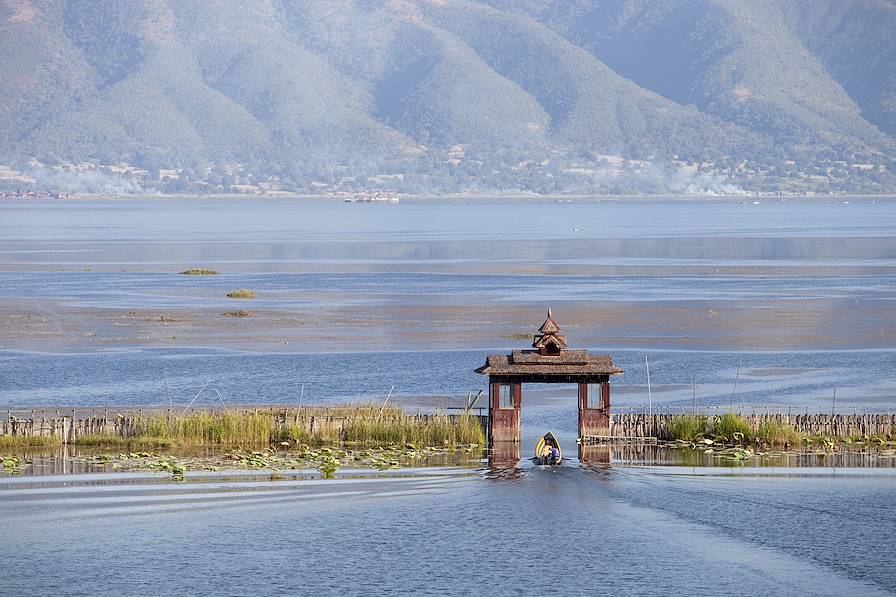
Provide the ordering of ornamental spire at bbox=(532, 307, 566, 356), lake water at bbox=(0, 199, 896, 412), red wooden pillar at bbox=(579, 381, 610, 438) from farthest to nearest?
lake water at bbox=(0, 199, 896, 412), red wooden pillar at bbox=(579, 381, 610, 438), ornamental spire at bbox=(532, 307, 566, 356)

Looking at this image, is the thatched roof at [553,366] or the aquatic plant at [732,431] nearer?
the thatched roof at [553,366]

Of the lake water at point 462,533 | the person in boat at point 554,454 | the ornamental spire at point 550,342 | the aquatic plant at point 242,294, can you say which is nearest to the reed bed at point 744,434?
the lake water at point 462,533

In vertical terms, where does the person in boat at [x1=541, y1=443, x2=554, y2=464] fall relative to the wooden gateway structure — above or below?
below

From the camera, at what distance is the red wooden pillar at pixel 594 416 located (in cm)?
4372

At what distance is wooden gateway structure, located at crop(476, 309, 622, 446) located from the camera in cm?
4262

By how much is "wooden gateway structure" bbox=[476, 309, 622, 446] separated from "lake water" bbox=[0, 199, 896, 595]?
4.85 ft

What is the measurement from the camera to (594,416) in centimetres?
4388

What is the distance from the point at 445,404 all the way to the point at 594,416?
1094cm

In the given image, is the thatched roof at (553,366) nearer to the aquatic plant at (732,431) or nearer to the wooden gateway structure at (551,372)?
the wooden gateway structure at (551,372)

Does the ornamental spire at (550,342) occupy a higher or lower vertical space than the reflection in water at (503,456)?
higher

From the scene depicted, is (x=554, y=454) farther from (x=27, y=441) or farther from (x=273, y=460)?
(x=27, y=441)

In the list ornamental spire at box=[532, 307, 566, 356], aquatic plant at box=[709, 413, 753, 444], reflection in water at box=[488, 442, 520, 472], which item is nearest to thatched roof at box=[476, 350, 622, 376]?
ornamental spire at box=[532, 307, 566, 356]

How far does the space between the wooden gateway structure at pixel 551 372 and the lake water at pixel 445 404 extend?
4.85ft

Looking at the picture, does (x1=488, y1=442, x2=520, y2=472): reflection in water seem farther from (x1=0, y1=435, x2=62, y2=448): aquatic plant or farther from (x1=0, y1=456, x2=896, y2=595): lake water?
(x1=0, y1=435, x2=62, y2=448): aquatic plant
